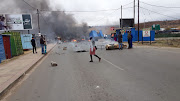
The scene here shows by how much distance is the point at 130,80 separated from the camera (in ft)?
17.3

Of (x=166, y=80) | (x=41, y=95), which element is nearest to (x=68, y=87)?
(x=41, y=95)

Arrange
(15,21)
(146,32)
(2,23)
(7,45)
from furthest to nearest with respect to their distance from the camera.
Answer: (15,21), (2,23), (146,32), (7,45)

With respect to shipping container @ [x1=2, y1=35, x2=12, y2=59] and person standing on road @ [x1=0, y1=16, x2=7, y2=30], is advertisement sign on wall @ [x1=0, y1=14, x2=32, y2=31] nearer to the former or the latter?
person standing on road @ [x1=0, y1=16, x2=7, y2=30]

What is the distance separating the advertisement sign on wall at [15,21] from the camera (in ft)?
75.8

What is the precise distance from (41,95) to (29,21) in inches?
889

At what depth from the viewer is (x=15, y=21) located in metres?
24.1

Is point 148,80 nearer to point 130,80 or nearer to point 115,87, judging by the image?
point 130,80

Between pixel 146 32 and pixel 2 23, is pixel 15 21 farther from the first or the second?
→ pixel 146 32

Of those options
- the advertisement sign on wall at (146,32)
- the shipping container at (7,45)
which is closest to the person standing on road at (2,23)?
the shipping container at (7,45)

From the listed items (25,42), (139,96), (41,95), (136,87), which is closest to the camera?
(139,96)

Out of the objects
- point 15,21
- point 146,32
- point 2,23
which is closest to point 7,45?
point 2,23

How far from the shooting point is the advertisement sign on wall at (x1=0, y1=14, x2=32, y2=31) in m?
23.1

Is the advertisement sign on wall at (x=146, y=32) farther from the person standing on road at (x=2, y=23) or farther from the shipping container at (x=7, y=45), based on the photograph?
the person standing on road at (x=2, y=23)

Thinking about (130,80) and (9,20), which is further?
(9,20)
